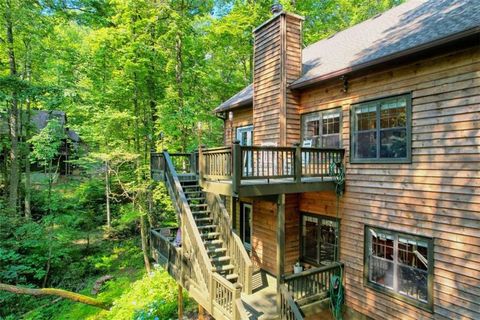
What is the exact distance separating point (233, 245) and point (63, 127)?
14.8 m

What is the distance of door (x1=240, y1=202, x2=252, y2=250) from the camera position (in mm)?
10547

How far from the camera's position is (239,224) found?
36.8 ft

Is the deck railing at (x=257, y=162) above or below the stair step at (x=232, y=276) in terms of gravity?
above

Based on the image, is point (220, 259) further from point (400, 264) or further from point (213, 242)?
point (400, 264)

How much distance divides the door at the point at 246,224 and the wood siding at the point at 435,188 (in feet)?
14.4

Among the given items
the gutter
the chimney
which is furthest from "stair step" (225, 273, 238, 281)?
the gutter

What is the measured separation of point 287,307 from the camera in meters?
6.04

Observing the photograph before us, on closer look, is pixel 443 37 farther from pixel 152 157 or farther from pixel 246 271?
pixel 152 157

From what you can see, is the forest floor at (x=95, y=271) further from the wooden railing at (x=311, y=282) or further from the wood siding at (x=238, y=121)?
the wood siding at (x=238, y=121)

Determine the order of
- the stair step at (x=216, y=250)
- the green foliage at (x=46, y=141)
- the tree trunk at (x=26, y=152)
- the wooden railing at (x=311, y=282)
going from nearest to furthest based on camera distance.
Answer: the wooden railing at (x=311, y=282), the stair step at (x=216, y=250), the green foliage at (x=46, y=141), the tree trunk at (x=26, y=152)

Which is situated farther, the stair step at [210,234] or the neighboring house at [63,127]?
the neighboring house at [63,127]

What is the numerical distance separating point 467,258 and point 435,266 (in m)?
0.59

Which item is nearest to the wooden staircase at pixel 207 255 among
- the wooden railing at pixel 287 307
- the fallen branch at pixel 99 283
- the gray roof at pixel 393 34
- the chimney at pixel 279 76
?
the wooden railing at pixel 287 307

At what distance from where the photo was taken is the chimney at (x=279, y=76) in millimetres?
8047
